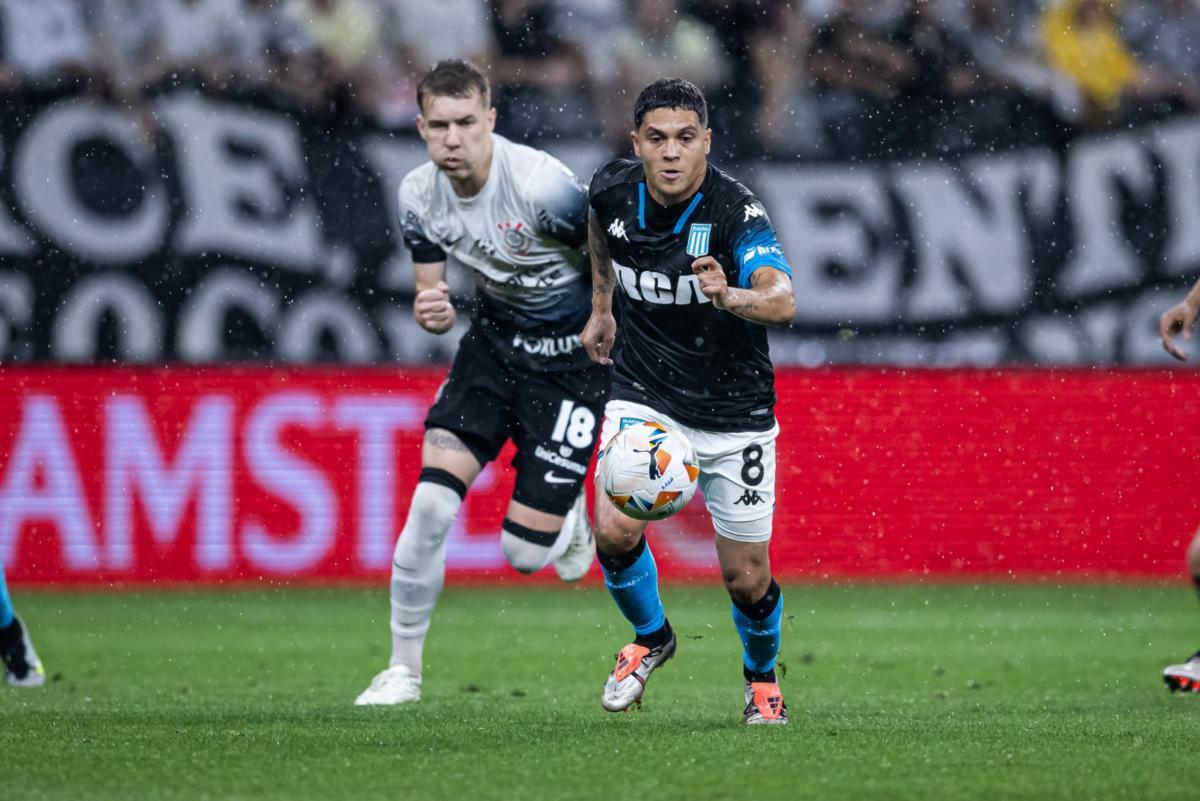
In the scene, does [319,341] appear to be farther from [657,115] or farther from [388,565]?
[657,115]

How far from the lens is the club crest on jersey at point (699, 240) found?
5.77 meters

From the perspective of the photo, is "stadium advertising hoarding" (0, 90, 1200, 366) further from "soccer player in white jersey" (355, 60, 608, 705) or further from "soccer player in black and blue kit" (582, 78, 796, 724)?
"soccer player in black and blue kit" (582, 78, 796, 724)

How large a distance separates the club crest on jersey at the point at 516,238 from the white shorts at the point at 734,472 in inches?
46.1

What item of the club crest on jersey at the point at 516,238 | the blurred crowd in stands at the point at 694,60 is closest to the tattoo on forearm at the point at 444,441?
the club crest on jersey at the point at 516,238

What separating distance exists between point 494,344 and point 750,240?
1804mm

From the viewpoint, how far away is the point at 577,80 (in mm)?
13508

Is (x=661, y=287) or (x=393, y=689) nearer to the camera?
(x=661, y=287)

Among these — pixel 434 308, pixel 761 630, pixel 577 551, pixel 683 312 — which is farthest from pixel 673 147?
pixel 577 551

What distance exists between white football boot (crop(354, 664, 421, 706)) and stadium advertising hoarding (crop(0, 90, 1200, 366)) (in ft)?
19.9

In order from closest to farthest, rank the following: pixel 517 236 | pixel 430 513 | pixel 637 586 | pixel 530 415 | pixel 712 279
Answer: pixel 712 279 < pixel 637 586 < pixel 430 513 < pixel 517 236 < pixel 530 415

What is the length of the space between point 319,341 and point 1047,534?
540 cm

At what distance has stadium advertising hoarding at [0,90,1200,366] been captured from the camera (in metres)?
A: 12.8

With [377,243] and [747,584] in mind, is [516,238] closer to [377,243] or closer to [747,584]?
[747,584]

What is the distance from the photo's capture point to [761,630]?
6.11 metres
